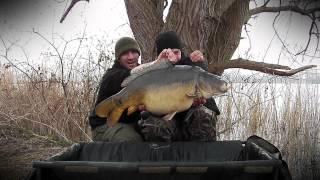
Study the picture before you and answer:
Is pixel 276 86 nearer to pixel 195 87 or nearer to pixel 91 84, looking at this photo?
pixel 91 84

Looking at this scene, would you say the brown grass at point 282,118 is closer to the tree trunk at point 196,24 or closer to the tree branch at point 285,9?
the tree trunk at point 196,24

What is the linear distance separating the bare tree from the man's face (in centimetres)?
159

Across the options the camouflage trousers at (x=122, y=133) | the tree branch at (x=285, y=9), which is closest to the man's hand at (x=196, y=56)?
the camouflage trousers at (x=122, y=133)

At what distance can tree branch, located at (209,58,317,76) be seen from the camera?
4.81m

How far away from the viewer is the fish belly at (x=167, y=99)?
2.29m

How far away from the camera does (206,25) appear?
491 centimetres

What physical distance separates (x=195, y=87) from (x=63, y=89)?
323 centimetres

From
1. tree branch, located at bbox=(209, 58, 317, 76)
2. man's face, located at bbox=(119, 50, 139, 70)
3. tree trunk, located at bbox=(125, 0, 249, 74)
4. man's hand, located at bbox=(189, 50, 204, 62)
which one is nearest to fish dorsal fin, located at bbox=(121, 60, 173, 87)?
man's hand, located at bbox=(189, 50, 204, 62)

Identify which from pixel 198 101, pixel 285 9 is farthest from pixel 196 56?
pixel 285 9

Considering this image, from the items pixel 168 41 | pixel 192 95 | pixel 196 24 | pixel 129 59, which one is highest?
pixel 196 24

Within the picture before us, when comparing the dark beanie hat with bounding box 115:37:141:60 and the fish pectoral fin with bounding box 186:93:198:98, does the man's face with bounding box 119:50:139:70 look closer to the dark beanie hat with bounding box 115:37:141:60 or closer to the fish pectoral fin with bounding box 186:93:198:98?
the dark beanie hat with bounding box 115:37:141:60

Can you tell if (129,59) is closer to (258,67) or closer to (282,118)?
(282,118)

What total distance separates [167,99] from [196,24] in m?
2.63

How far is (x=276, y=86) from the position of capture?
465cm
